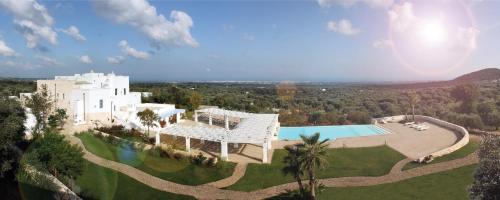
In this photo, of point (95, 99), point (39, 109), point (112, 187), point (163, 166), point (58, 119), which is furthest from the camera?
point (95, 99)

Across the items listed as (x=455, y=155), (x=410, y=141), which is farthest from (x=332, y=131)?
(x=455, y=155)

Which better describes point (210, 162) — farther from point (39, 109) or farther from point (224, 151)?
point (39, 109)

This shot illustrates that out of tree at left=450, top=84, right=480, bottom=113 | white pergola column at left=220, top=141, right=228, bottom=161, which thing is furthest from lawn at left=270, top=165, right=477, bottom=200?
tree at left=450, top=84, right=480, bottom=113

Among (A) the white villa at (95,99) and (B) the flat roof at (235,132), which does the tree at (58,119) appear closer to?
(A) the white villa at (95,99)

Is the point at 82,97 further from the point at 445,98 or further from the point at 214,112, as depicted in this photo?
the point at 445,98

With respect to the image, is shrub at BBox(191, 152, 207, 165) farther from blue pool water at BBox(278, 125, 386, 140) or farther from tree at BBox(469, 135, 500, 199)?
tree at BBox(469, 135, 500, 199)

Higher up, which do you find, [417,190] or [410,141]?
[410,141]

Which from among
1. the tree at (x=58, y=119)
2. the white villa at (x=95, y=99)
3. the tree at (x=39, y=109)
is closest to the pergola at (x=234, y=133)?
the white villa at (x=95, y=99)
